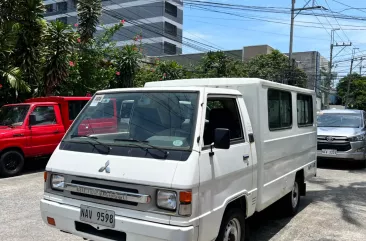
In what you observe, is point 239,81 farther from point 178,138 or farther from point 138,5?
point 138,5

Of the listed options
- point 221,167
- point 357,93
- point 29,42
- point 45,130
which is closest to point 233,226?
point 221,167

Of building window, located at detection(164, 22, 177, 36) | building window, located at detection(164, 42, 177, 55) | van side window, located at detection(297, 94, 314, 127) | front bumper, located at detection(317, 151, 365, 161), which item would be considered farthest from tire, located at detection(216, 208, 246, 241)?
building window, located at detection(164, 42, 177, 55)

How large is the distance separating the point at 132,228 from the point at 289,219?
11.8 ft

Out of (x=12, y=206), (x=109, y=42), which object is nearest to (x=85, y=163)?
(x=12, y=206)

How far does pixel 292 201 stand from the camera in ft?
19.7

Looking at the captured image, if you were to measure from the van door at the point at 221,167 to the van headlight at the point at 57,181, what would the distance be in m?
1.46

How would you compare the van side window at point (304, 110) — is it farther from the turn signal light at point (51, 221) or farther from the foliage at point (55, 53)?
the foliage at point (55, 53)

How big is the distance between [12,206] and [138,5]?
61072mm

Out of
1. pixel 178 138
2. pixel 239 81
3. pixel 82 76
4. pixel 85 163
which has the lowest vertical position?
pixel 85 163

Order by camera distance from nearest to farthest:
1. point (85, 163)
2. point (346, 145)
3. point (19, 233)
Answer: point (85, 163) → point (19, 233) → point (346, 145)

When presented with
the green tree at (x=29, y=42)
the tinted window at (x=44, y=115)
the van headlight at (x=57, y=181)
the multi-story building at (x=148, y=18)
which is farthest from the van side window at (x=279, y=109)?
the multi-story building at (x=148, y=18)

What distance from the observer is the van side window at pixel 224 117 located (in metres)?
3.95

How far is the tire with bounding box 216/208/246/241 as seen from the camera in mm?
3652

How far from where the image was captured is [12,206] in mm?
6191
